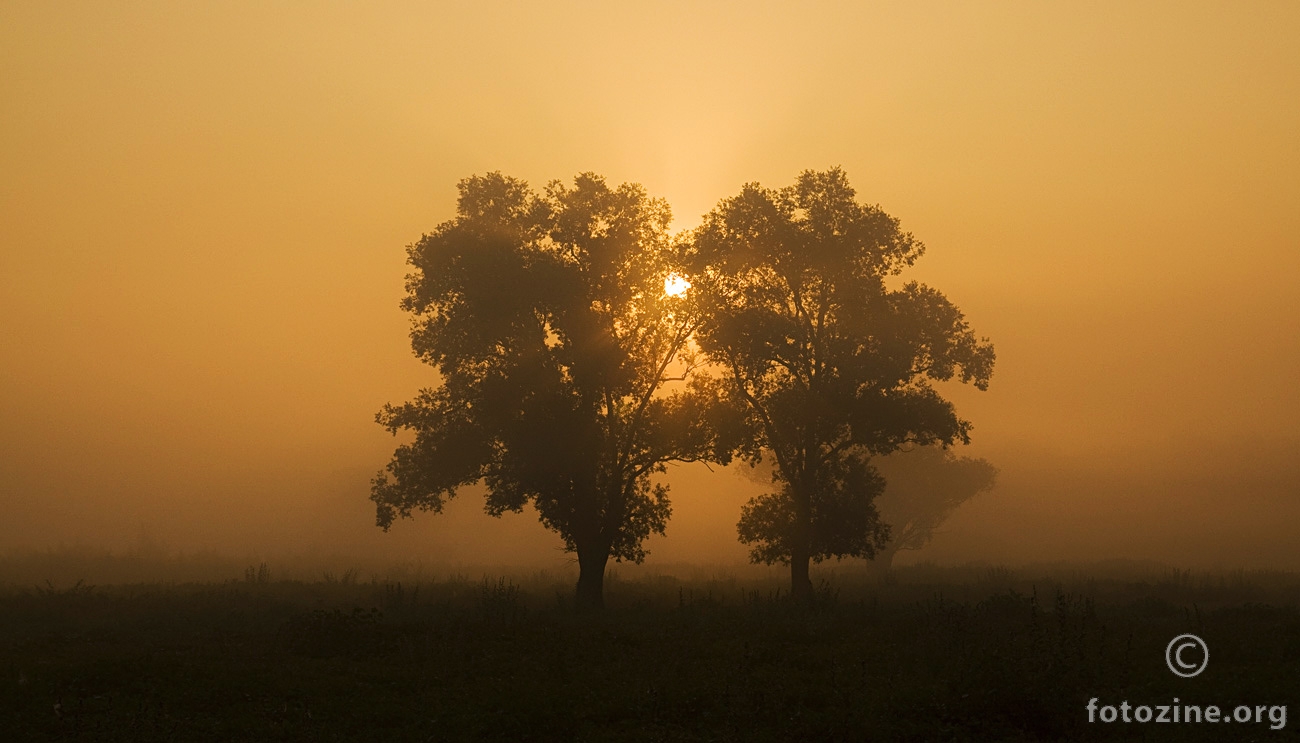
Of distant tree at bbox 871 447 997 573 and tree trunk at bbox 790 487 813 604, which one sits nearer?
tree trunk at bbox 790 487 813 604

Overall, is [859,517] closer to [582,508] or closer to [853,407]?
[853,407]

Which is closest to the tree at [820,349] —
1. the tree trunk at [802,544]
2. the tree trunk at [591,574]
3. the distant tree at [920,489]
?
the tree trunk at [802,544]

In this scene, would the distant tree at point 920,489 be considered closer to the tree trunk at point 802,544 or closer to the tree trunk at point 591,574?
the tree trunk at point 802,544

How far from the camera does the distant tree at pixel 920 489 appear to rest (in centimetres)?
7488

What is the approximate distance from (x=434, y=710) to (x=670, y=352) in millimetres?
23436

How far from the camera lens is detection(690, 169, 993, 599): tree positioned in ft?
122

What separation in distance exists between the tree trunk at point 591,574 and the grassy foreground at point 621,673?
569 cm

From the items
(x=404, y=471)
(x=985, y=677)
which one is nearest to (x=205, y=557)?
(x=404, y=471)

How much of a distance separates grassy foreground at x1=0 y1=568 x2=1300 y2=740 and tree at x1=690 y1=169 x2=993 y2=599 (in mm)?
8435

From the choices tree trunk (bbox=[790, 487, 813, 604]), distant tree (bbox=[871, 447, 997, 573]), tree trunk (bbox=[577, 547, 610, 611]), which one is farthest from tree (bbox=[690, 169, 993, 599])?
distant tree (bbox=[871, 447, 997, 573])

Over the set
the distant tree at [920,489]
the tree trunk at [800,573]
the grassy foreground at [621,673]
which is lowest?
the grassy foreground at [621,673]

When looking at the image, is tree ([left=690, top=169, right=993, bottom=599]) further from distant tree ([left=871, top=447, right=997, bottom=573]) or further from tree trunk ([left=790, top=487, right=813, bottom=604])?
distant tree ([left=871, top=447, right=997, bottom=573])

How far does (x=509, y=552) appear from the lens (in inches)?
4892

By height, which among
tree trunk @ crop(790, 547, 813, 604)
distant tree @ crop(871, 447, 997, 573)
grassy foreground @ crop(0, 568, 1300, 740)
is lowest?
grassy foreground @ crop(0, 568, 1300, 740)
